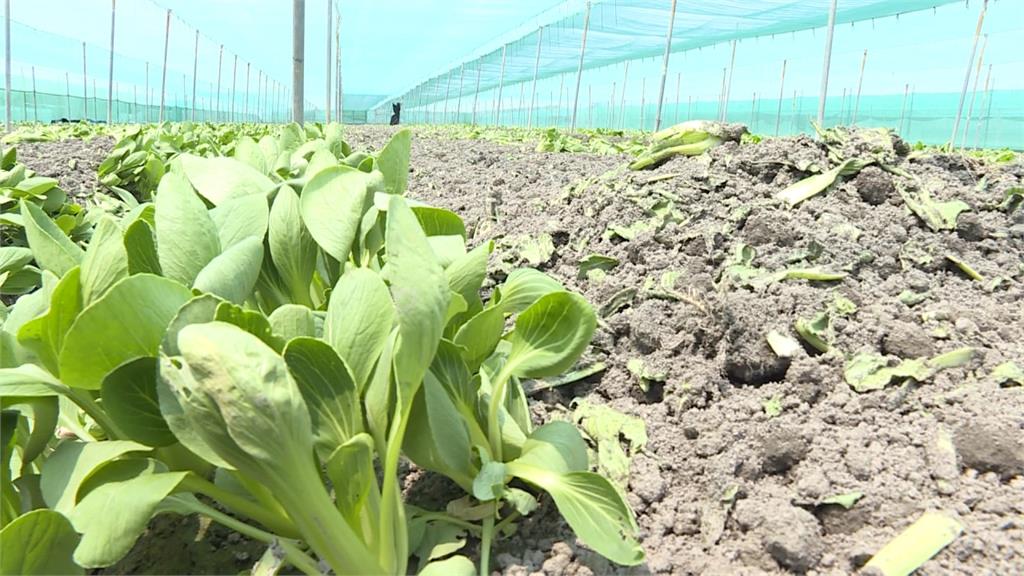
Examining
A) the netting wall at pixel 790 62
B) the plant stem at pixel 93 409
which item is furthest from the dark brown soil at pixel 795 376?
the netting wall at pixel 790 62

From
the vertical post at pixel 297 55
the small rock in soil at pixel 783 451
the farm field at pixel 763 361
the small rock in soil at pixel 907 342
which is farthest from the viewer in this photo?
the vertical post at pixel 297 55

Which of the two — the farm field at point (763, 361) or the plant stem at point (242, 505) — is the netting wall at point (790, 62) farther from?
the plant stem at point (242, 505)

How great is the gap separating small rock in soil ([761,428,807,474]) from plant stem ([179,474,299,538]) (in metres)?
0.80

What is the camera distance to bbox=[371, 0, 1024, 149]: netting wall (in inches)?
693

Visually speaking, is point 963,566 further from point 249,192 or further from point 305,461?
point 249,192

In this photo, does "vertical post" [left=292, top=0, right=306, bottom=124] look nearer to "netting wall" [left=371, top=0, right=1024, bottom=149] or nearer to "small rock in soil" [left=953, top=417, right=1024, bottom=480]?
"small rock in soil" [left=953, top=417, right=1024, bottom=480]

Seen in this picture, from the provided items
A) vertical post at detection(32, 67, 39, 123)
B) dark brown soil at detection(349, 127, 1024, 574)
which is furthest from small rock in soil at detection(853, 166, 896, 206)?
vertical post at detection(32, 67, 39, 123)

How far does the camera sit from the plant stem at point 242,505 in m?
→ 0.99

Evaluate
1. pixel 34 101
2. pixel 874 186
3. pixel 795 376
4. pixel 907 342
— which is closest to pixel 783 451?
pixel 795 376

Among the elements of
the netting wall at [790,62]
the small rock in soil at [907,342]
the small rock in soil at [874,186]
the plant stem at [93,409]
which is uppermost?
the netting wall at [790,62]

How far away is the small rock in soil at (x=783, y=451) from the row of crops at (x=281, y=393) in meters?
0.33

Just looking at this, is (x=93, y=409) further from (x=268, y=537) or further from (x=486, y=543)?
(x=486, y=543)

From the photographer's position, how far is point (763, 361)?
1.50m

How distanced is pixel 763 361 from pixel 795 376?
78mm
